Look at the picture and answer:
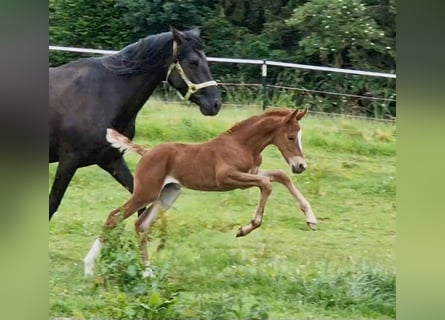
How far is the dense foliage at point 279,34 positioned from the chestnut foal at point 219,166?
0.21 metres

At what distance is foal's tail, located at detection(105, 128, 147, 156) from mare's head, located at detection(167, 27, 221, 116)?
0.45 m

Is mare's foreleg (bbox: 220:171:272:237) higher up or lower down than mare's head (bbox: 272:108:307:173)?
lower down

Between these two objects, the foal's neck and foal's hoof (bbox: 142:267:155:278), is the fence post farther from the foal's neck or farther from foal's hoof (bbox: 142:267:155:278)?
foal's hoof (bbox: 142:267:155:278)

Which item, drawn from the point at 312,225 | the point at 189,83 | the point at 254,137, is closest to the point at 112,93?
the point at 189,83

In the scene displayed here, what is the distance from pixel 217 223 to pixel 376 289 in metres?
1.13

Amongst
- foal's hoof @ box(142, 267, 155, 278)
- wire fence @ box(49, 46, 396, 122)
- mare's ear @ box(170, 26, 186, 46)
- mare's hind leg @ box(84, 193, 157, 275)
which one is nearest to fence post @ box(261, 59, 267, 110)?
wire fence @ box(49, 46, 396, 122)

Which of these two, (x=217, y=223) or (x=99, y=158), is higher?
(x=99, y=158)

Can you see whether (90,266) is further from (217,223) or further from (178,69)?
(178,69)

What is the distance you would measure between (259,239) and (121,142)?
1075mm

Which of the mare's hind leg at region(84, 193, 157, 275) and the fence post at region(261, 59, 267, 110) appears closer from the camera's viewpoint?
the mare's hind leg at region(84, 193, 157, 275)

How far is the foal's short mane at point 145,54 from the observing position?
496 cm

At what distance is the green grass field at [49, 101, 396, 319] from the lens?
4.93 meters

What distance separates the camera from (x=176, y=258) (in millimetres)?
4961
